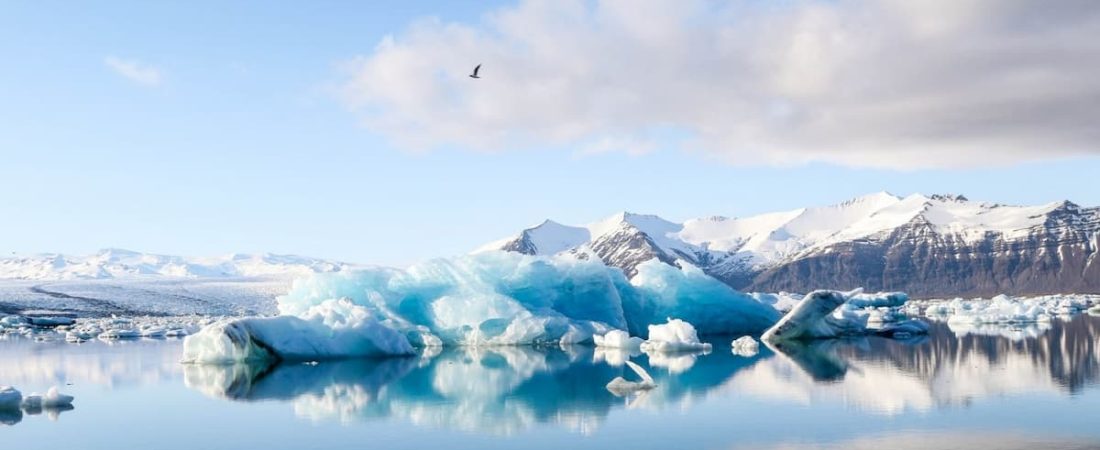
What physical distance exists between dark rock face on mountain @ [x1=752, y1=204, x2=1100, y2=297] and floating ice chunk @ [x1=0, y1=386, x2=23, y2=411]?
17397 centimetres

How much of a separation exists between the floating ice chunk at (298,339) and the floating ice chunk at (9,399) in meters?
8.85

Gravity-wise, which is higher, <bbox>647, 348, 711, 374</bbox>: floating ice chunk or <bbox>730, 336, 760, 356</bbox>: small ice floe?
<bbox>730, 336, 760, 356</bbox>: small ice floe

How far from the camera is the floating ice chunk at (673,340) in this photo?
91.3ft

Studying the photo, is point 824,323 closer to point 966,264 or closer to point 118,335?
point 118,335

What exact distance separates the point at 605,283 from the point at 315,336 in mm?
10675

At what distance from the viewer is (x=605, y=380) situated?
18969 mm

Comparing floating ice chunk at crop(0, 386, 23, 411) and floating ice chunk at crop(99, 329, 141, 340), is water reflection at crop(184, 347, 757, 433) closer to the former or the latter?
floating ice chunk at crop(0, 386, 23, 411)

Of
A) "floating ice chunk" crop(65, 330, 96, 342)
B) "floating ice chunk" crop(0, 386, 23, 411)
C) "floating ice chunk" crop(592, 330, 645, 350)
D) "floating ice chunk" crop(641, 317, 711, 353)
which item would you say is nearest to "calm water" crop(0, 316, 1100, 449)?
"floating ice chunk" crop(0, 386, 23, 411)

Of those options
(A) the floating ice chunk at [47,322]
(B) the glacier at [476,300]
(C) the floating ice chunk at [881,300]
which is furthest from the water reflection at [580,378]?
(A) the floating ice chunk at [47,322]

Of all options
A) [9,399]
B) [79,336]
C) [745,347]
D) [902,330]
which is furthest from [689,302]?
[9,399]

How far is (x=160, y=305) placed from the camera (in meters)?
83.4

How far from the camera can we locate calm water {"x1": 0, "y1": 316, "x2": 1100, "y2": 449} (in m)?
12.0

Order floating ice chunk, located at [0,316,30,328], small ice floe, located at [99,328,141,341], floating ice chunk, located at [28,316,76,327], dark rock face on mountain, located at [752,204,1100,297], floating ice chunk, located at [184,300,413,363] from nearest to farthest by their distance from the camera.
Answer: floating ice chunk, located at [184,300,413,363]
small ice floe, located at [99,328,141,341]
floating ice chunk, located at [0,316,30,328]
floating ice chunk, located at [28,316,76,327]
dark rock face on mountain, located at [752,204,1100,297]

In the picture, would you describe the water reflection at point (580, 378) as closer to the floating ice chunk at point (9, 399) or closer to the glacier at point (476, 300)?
the floating ice chunk at point (9, 399)
